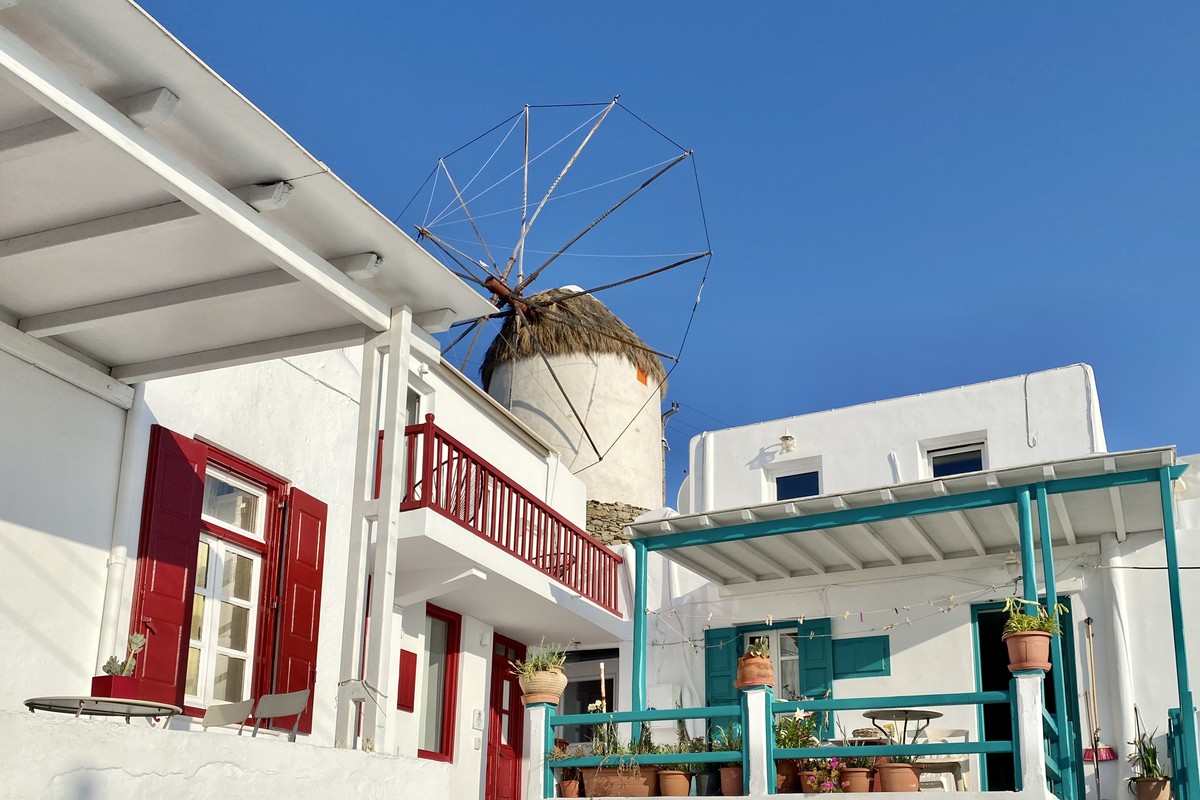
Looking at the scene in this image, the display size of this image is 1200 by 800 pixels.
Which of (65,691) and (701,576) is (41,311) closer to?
(65,691)

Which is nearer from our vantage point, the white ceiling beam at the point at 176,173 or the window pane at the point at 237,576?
the white ceiling beam at the point at 176,173

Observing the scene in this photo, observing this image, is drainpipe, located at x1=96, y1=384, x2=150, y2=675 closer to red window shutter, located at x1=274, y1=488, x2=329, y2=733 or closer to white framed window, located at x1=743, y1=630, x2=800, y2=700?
red window shutter, located at x1=274, y1=488, x2=329, y2=733

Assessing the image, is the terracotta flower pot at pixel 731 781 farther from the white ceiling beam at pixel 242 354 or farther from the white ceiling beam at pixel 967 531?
the white ceiling beam at pixel 242 354

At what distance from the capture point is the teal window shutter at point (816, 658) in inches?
547

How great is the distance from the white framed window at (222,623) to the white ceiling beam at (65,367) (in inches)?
59.3

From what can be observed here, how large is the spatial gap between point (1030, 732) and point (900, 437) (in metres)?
7.60

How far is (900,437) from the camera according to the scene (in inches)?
631

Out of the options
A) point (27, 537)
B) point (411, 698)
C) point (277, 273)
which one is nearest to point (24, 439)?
point (27, 537)

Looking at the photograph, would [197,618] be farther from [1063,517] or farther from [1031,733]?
[1063,517]

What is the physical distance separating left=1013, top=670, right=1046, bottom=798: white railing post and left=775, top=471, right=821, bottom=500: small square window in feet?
25.0

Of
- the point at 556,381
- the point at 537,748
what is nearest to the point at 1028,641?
the point at 537,748

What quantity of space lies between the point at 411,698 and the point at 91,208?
7.12m

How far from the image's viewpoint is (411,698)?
41.6 feet

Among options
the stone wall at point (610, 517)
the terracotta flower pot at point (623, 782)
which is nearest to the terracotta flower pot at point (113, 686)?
the terracotta flower pot at point (623, 782)
